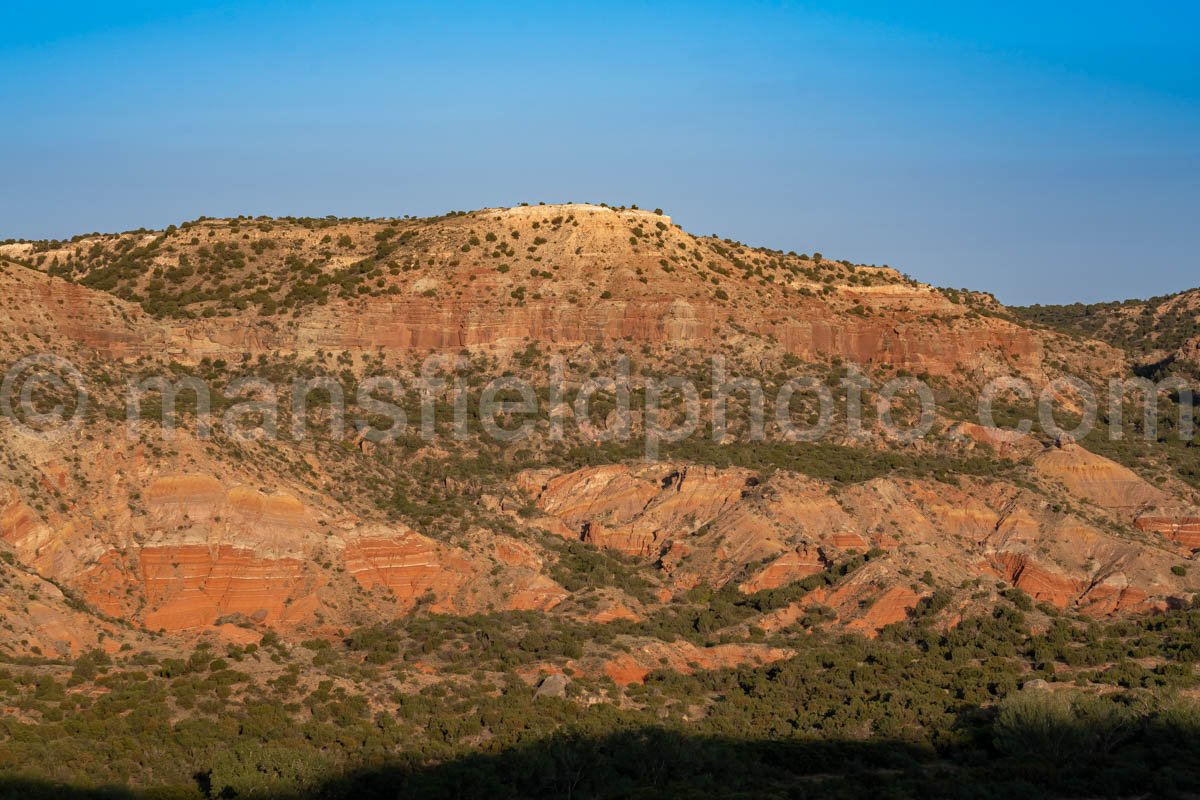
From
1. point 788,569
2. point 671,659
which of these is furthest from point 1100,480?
point 671,659

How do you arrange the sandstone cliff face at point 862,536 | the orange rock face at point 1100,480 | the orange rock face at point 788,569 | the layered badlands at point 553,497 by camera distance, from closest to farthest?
1. the layered badlands at point 553,497
2. the orange rock face at point 788,569
3. the sandstone cliff face at point 862,536
4. the orange rock face at point 1100,480

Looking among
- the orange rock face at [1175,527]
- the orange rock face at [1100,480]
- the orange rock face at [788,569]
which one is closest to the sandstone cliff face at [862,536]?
the orange rock face at [788,569]

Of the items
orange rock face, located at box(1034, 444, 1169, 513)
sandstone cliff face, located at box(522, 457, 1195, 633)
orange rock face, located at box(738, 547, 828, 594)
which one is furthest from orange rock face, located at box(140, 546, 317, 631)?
orange rock face, located at box(1034, 444, 1169, 513)

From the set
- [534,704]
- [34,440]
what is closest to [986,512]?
[534,704]

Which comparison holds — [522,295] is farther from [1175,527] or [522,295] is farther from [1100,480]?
[1175,527]

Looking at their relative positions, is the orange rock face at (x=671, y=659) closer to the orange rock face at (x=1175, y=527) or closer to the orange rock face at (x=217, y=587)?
the orange rock face at (x=217, y=587)

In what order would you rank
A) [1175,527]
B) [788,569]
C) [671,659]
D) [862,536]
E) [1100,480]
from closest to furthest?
[671,659]
[788,569]
[862,536]
[1175,527]
[1100,480]

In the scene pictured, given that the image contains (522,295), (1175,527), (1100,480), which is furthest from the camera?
(522,295)

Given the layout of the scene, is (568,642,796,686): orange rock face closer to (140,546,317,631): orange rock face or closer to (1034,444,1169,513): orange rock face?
(140,546,317,631): orange rock face

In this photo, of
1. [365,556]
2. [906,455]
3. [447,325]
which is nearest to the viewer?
[365,556]

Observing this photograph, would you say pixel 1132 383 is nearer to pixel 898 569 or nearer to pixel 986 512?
pixel 986 512

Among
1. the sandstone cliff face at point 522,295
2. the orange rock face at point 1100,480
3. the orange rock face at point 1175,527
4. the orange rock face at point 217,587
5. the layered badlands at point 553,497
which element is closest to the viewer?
the orange rock face at point 217,587
